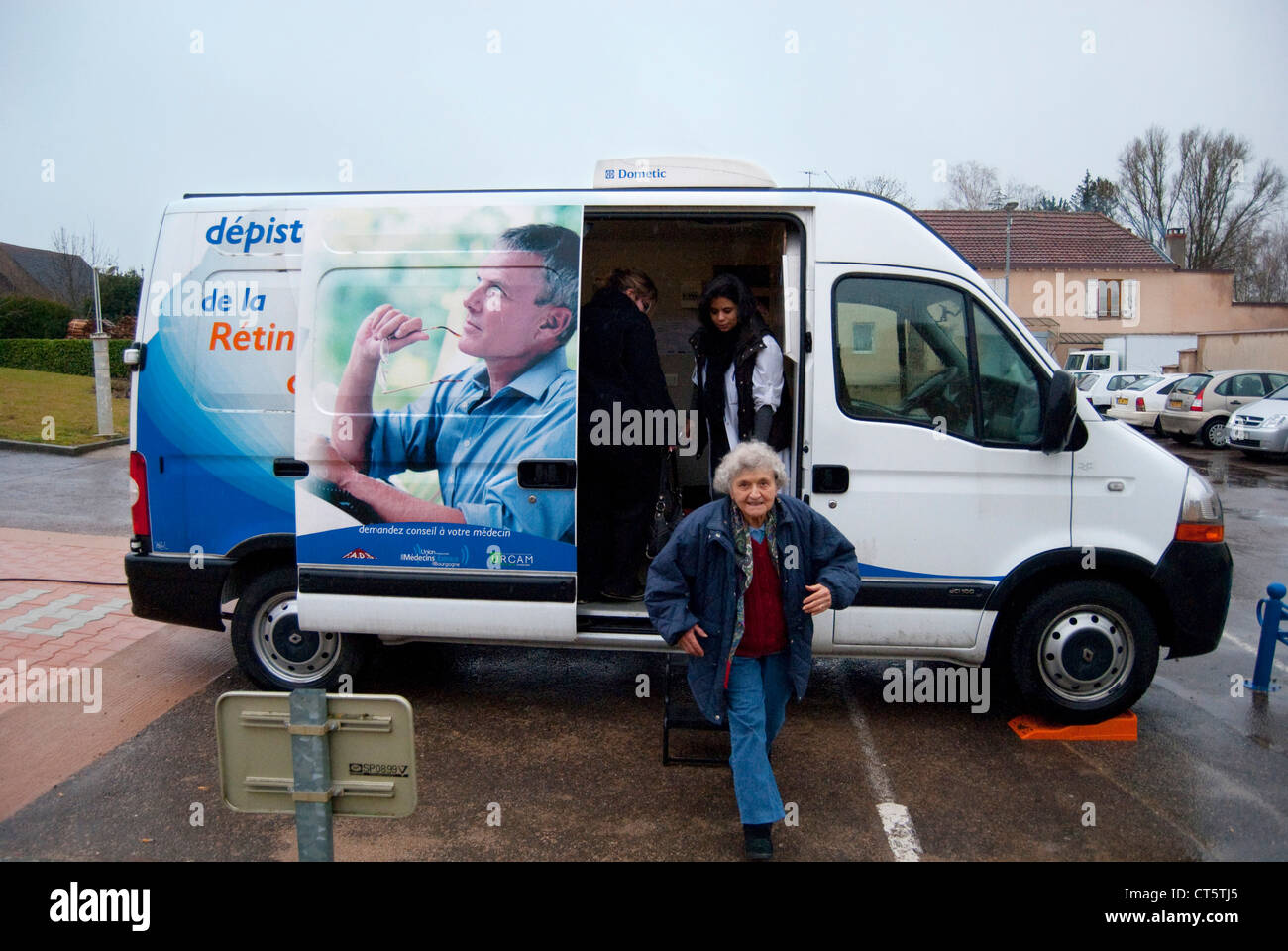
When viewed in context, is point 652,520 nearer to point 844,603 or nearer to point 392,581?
point 392,581

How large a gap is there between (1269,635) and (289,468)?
18.1ft

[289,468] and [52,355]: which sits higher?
[52,355]

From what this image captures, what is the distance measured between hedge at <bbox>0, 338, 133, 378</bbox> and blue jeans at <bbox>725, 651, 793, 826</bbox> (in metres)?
25.2

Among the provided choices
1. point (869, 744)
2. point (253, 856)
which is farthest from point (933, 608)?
point (253, 856)

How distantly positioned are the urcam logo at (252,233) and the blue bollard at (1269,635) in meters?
5.65

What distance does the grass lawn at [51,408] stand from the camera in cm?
1545

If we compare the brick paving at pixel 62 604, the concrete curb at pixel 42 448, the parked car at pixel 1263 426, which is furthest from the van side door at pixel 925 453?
the parked car at pixel 1263 426

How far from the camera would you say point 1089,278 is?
42094 millimetres

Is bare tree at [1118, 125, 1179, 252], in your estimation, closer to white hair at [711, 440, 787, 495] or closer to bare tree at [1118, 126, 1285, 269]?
bare tree at [1118, 126, 1285, 269]

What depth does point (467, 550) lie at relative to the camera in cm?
478

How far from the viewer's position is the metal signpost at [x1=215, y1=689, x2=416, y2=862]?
236cm

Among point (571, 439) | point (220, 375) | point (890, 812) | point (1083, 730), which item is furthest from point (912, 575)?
point (220, 375)

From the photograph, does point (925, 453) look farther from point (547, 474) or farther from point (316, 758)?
point (316, 758)

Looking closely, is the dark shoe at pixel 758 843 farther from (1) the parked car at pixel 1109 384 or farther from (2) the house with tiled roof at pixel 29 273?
(2) the house with tiled roof at pixel 29 273
